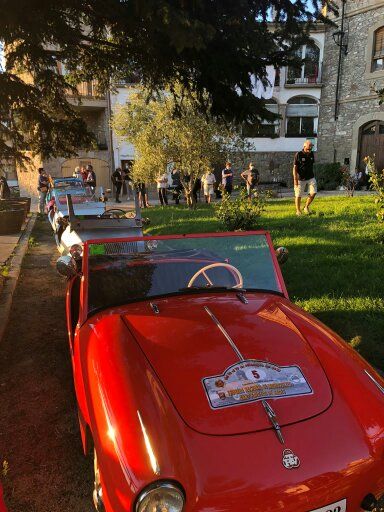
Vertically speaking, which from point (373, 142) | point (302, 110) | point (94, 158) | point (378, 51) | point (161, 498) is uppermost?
point (378, 51)

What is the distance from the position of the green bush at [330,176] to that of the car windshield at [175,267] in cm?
2110

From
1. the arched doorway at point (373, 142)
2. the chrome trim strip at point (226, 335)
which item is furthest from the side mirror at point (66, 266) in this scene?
the arched doorway at point (373, 142)

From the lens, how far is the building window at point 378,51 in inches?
816

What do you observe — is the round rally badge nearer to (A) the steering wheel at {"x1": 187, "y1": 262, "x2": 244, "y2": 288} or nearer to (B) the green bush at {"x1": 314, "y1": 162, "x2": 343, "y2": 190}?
(A) the steering wheel at {"x1": 187, "y1": 262, "x2": 244, "y2": 288}

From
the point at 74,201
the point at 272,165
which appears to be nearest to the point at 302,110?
the point at 272,165

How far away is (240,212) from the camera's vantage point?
795 cm

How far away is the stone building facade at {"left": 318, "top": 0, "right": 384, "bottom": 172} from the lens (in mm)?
20969

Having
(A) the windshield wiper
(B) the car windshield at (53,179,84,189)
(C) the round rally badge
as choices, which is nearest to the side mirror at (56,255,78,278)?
(A) the windshield wiper

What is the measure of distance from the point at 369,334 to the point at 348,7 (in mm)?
23597

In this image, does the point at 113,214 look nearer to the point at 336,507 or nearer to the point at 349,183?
the point at 336,507

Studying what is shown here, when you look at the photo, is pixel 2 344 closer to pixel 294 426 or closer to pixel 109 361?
pixel 109 361

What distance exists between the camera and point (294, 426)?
74.2 inches

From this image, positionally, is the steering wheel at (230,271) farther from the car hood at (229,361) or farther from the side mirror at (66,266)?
the side mirror at (66,266)

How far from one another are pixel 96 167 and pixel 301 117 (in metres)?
13.4
